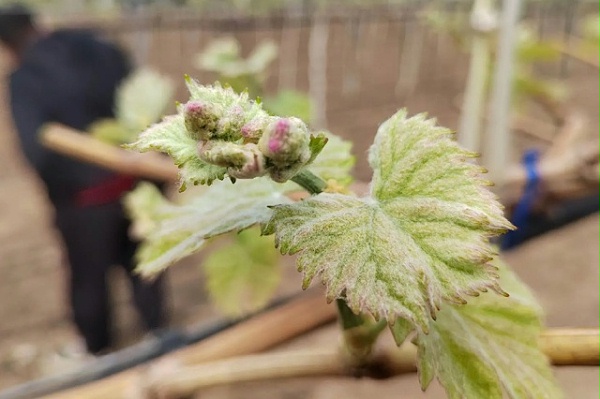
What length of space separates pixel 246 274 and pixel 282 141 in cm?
55

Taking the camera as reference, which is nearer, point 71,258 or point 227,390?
point 227,390

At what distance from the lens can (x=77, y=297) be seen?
1.95m

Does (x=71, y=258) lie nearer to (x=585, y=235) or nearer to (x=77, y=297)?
(x=77, y=297)

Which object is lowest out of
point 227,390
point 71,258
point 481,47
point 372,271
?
point 227,390

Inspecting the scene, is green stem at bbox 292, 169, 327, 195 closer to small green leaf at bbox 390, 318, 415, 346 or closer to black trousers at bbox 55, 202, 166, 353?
small green leaf at bbox 390, 318, 415, 346

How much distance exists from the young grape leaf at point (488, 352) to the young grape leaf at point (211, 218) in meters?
0.08

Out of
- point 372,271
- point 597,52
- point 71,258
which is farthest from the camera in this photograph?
point 71,258

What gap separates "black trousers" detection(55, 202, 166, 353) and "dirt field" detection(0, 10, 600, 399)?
19cm

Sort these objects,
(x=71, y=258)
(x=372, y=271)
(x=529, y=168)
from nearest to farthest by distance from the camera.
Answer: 1. (x=372, y=271)
2. (x=529, y=168)
3. (x=71, y=258)

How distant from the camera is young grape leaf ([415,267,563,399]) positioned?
0.77 ft

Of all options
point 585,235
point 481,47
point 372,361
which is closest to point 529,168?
point 481,47

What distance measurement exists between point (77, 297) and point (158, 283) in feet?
0.79

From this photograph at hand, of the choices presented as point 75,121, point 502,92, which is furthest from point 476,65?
point 75,121

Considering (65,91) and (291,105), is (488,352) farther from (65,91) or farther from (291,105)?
(65,91)
